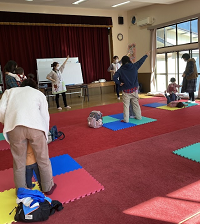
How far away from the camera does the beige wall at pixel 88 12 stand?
8.04 meters

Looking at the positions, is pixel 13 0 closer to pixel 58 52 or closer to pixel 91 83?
pixel 58 52

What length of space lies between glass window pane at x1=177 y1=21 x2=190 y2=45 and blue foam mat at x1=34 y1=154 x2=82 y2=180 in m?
6.68

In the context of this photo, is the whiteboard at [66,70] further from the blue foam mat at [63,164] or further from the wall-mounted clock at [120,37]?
the blue foam mat at [63,164]

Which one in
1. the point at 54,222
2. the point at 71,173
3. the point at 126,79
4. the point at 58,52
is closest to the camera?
the point at 54,222

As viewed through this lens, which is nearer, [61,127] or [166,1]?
[61,127]

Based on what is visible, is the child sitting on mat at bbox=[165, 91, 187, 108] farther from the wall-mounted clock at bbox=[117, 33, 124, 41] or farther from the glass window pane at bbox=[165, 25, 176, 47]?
the wall-mounted clock at bbox=[117, 33, 124, 41]

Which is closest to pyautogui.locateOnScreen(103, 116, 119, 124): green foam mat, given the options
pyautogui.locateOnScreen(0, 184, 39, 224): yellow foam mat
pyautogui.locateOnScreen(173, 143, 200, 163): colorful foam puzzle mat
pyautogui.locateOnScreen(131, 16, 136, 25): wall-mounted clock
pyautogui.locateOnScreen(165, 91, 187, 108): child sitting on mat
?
pyautogui.locateOnScreen(165, 91, 187, 108): child sitting on mat

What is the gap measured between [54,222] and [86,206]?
1.04 feet

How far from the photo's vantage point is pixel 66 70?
8.72 meters

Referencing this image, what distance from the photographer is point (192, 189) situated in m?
2.25

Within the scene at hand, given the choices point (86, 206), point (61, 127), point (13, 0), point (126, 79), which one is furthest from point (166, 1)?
point (86, 206)

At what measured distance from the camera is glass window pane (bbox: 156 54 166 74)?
913cm

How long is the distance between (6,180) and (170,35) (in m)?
7.88

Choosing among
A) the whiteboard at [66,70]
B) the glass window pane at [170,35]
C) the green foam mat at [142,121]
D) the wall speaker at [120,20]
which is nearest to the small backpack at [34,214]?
the green foam mat at [142,121]
